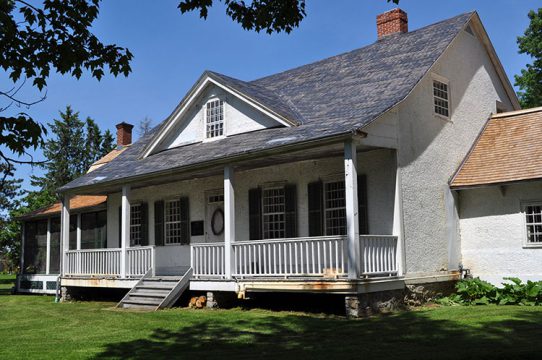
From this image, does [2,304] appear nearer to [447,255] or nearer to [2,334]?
[2,334]

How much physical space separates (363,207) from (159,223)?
8.00 m

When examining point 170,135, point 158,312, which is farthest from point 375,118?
point 170,135

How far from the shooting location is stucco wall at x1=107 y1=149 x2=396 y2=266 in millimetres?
14531

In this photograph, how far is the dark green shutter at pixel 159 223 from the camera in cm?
2011

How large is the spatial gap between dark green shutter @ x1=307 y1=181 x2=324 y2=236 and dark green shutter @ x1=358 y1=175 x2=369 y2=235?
1120 millimetres

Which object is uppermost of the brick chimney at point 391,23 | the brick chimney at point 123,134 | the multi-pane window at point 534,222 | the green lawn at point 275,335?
the brick chimney at point 391,23

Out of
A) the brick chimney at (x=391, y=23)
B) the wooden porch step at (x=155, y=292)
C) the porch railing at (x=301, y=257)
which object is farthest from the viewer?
the brick chimney at (x=391, y=23)

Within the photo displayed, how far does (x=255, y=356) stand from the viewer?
8805mm

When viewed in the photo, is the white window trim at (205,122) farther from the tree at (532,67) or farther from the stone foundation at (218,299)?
the tree at (532,67)

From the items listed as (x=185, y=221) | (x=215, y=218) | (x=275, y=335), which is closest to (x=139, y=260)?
(x=185, y=221)

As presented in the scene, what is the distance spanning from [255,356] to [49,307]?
35.2 ft

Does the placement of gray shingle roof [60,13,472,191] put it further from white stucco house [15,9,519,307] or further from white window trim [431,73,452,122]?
white window trim [431,73,452,122]

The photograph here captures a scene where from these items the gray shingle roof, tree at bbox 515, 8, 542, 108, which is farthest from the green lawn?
tree at bbox 515, 8, 542, 108

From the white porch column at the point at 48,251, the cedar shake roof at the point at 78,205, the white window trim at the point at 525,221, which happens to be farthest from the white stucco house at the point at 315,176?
the white porch column at the point at 48,251
